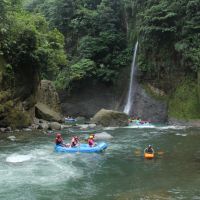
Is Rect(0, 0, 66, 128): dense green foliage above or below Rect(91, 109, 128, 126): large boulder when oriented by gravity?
above

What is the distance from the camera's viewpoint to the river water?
1369 centimetres

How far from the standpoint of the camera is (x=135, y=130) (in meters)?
30.6

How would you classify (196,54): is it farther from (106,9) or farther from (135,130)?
(106,9)

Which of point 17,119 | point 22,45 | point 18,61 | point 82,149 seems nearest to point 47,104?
point 18,61

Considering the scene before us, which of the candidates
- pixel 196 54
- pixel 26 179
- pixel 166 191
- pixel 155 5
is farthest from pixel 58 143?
pixel 155 5

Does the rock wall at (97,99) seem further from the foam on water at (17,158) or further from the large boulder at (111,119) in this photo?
the foam on water at (17,158)

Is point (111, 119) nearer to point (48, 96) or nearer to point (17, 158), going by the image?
point (48, 96)

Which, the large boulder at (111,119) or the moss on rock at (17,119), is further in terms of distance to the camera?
the large boulder at (111,119)

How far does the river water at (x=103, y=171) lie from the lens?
539 inches

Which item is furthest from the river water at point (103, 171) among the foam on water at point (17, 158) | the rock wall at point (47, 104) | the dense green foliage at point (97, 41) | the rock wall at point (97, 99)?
the rock wall at point (97, 99)

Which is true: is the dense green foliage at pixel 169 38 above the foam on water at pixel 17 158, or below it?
above

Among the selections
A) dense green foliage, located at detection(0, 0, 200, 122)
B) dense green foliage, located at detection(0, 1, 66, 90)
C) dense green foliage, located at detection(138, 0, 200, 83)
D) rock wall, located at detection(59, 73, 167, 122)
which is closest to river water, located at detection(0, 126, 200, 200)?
dense green foliage, located at detection(0, 1, 66, 90)

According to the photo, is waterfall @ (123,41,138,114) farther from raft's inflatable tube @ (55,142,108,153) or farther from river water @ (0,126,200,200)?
raft's inflatable tube @ (55,142,108,153)

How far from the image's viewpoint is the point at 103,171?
55.7 ft
